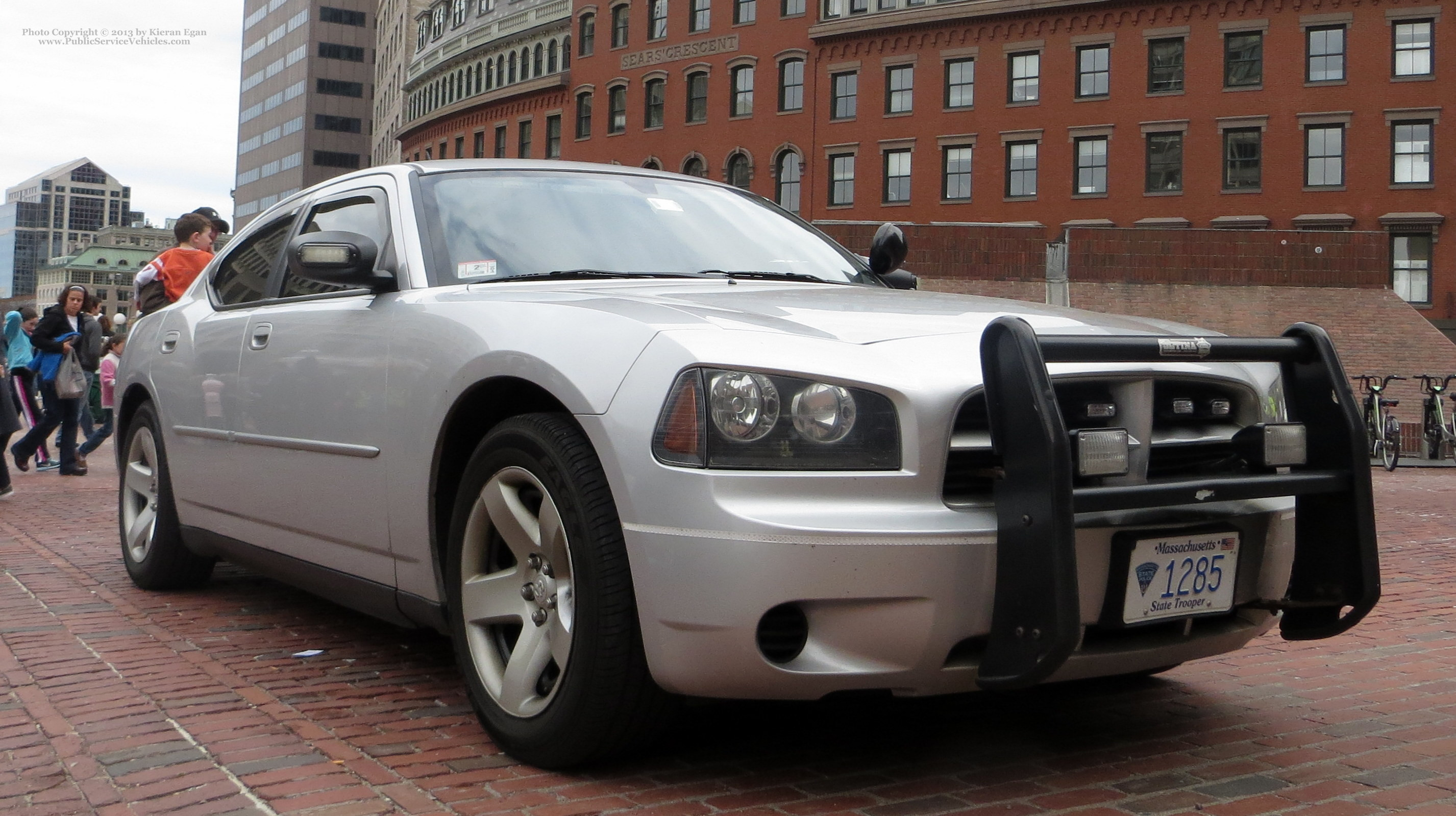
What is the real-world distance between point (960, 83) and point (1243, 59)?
8468mm

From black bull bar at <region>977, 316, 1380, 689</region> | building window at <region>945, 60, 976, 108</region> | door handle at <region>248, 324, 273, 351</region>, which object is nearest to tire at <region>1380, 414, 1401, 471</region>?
black bull bar at <region>977, 316, 1380, 689</region>

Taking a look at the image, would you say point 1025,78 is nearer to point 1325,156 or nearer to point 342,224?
point 1325,156

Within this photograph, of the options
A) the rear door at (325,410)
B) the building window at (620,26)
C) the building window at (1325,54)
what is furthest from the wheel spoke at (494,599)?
the building window at (620,26)

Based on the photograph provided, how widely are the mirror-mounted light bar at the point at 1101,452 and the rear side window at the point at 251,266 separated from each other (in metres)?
3.26

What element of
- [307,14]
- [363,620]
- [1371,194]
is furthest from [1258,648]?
[307,14]

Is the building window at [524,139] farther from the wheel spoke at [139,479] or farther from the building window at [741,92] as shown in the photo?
the wheel spoke at [139,479]

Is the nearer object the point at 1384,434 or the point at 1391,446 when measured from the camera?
the point at 1391,446

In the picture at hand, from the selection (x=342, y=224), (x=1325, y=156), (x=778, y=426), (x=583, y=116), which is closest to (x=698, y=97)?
(x=583, y=116)

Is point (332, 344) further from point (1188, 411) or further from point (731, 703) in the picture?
point (1188, 411)

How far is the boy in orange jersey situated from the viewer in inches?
323

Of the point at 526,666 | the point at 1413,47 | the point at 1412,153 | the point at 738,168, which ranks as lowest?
the point at 526,666

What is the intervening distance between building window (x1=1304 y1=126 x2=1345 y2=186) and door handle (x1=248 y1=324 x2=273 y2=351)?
125 ft

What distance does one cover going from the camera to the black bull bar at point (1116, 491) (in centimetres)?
270

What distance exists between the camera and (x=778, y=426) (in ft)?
9.13
